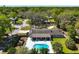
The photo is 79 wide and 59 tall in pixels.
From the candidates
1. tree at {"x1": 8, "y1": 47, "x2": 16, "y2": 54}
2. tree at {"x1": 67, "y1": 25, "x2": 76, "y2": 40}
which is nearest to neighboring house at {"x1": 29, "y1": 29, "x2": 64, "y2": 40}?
tree at {"x1": 67, "y1": 25, "x2": 76, "y2": 40}

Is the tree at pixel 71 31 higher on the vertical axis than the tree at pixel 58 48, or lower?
higher

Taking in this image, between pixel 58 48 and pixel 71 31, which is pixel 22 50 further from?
pixel 71 31

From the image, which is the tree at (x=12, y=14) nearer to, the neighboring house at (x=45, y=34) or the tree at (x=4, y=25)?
the tree at (x=4, y=25)

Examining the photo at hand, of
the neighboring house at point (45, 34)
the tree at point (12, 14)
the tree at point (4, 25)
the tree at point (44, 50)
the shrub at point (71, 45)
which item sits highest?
the tree at point (12, 14)

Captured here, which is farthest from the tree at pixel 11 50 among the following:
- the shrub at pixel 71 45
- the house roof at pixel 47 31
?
the shrub at pixel 71 45

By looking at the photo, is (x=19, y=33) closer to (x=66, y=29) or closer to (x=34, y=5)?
(x=34, y=5)

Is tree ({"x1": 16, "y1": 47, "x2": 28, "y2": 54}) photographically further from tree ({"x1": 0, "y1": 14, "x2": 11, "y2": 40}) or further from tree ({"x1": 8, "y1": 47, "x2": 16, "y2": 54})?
tree ({"x1": 0, "y1": 14, "x2": 11, "y2": 40})

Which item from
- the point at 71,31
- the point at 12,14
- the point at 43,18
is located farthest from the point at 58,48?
the point at 12,14
